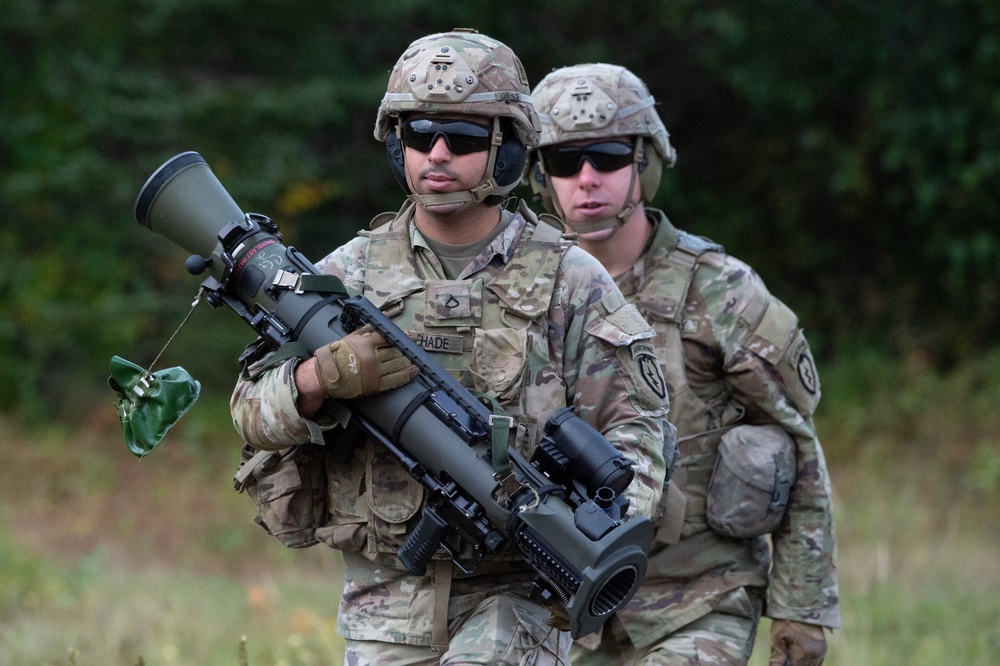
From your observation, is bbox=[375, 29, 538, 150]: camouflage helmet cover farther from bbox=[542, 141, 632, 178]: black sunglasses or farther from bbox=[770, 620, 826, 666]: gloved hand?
bbox=[770, 620, 826, 666]: gloved hand

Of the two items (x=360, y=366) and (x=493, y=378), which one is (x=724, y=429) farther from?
(x=360, y=366)

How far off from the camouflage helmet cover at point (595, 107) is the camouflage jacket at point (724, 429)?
54 centimetres

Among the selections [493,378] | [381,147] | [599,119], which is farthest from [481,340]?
[381,147]

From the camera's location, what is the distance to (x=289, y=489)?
3525mm

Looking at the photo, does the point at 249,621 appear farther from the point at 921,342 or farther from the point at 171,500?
the point at 921,342

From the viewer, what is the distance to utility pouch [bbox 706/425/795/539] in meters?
4.30

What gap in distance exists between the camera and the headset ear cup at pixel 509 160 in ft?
11.8

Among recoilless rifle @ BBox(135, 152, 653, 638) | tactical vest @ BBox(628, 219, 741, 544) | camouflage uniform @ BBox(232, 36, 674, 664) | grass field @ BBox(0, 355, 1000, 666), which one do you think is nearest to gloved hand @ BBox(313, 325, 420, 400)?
recoilless rifle @ BBox(135, 152, 653, 638)

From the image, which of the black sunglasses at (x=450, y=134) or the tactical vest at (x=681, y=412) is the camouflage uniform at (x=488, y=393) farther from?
the tactical vest at (x=681, y=412)

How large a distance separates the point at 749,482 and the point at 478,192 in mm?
1411

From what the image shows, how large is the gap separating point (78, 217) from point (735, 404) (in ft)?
29.1

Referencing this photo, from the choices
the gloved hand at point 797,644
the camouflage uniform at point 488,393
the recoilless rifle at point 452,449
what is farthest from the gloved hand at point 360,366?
the gloved hand at point 797,644

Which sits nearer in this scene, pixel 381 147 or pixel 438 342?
pixel 438 342

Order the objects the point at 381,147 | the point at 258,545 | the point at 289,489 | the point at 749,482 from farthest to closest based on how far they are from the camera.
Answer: the point at 381,147 → the point at 258,545 → the point at 749,482 → the point at 289,489
